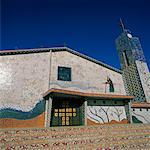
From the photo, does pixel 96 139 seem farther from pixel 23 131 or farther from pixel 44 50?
pixel 44 50

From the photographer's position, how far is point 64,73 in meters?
16.1

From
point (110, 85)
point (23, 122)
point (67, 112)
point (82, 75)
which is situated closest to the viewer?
point (23, 122)

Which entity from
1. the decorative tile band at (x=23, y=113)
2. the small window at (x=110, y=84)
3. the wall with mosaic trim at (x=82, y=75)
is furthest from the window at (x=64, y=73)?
the small window at (x=110, y=84)

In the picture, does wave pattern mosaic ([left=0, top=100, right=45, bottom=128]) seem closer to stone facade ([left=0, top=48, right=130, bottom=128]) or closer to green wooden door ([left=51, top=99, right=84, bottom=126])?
stone facade ([left=0, top=48, right=130, bottom=128])

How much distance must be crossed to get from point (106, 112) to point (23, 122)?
792 cm

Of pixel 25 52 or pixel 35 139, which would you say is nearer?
pixel 35 139

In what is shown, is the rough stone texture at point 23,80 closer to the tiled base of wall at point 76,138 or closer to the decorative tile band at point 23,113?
the decorative tile band at point 23,113

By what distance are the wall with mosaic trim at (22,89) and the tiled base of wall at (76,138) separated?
5622 millimetres

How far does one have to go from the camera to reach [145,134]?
982 cm

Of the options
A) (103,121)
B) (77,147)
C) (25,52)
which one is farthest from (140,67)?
(77,147)

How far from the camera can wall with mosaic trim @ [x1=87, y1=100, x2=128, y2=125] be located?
1493cm

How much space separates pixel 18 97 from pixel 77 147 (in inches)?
313

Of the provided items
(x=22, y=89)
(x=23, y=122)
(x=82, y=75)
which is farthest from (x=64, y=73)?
(x=23, y=122)

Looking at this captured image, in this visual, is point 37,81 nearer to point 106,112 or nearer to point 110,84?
point 106,112
